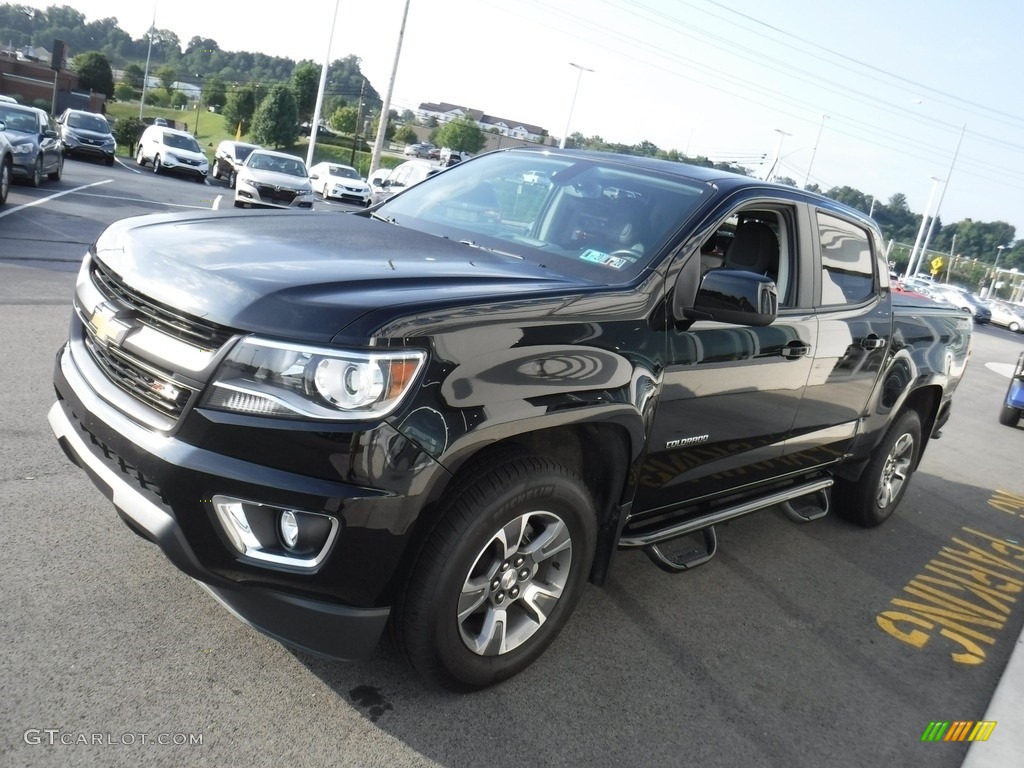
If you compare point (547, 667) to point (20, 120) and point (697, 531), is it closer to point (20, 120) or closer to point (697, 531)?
point (697, 531)

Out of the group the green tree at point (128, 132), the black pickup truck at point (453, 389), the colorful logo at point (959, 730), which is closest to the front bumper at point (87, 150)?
the green tree at point (128, 132)

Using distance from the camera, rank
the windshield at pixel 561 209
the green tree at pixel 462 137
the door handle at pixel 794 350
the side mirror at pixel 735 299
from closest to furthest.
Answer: the side mirror at pixel 735 299, the windshield at pixel 561 209, the door handle at pixel 794 350, the green tree at pixel 462 137

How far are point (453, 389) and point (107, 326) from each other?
1207mm

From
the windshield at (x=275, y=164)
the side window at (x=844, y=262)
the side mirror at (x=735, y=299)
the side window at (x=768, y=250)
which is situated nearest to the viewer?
the side mirror at (x=735, y=299)

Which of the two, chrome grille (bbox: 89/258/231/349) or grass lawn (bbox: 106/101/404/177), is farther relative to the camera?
grass lawn (bbox: 106/101/404/177)

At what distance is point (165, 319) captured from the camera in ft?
8.57

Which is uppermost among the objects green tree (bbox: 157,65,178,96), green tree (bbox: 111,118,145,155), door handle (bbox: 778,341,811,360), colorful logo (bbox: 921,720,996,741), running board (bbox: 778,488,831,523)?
green tree (bbox: 157,65,178,96)

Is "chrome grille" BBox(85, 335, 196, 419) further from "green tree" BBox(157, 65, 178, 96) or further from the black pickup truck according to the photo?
"green tree" BBox(157, 65, 178, 96)

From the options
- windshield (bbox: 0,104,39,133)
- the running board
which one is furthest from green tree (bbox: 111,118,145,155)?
the running board

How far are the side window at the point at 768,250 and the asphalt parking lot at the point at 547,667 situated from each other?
157 cm

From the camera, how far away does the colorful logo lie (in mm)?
3422

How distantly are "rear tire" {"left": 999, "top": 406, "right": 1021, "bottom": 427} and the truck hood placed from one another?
1061 centimetres

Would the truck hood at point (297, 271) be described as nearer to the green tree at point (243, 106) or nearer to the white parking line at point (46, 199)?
the white parking line at point (46, 199)

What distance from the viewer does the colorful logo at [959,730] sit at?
11.2 feet
